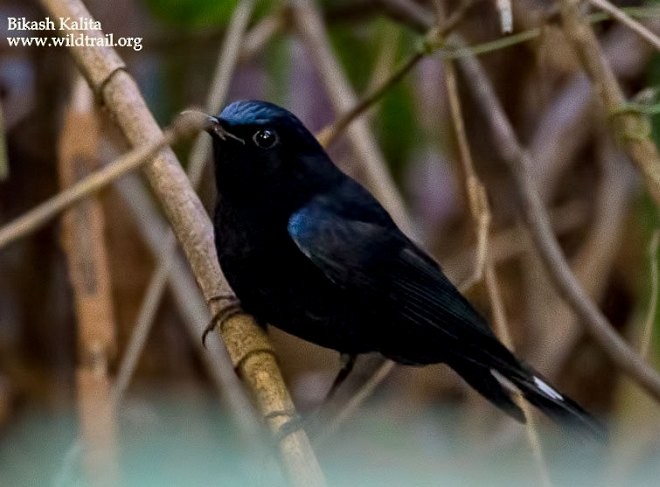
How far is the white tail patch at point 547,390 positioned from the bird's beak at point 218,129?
0.62 m

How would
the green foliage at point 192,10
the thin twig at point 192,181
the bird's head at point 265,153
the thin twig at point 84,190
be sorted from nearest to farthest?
the thin twig at point 84,190, the bird's head at point 265,153, the thin twig at point 192,181, the green foliage at point 192,10

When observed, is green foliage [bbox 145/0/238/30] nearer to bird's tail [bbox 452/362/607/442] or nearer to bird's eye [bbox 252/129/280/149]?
bird's eye [bbox 252/129/280/149]

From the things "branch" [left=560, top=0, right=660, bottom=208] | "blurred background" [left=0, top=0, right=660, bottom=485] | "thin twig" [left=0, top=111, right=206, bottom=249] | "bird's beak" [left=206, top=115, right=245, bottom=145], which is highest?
"thin twig" [left=0, top=111, right=206, bottom=249]

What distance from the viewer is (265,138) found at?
1.91 meters

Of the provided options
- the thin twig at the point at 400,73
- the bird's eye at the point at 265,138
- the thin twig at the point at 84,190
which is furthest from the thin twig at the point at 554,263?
the thin twig at the point at 84,190

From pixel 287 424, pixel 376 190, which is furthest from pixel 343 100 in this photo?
pixel 287 424

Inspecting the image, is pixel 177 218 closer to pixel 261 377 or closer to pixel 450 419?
pixel 261 377

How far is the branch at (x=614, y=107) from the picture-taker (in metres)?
1.99

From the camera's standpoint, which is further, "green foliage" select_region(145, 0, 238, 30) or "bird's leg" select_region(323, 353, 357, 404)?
"green foliage" select_region(145, 0, 238, 30)

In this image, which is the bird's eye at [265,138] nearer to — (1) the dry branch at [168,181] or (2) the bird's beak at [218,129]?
(2) the bird's beak at [218,129]

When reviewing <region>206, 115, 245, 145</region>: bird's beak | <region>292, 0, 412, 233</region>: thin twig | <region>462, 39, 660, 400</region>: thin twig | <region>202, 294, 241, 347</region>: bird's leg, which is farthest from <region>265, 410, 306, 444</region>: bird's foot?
<region>292, 0, 412, 233</region>: thin twig

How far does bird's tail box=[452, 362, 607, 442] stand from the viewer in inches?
71.7

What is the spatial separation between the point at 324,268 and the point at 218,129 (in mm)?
287

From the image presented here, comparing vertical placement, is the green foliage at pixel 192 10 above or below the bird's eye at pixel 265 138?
above
